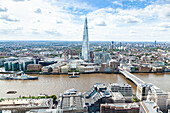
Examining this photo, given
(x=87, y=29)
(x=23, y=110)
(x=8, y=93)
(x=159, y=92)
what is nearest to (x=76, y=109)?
(x=23, y=110)

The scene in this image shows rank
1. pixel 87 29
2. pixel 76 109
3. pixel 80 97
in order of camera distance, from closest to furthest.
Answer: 1. pixel 76 109
2. pixel 80 97
3. pixel 87 29

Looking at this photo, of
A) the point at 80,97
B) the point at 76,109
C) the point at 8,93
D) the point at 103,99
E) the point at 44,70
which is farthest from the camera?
the point at 44,70

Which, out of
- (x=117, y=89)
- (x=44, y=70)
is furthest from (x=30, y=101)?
(x=44, y=70)

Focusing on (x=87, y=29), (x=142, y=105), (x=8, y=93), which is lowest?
(x=8, y=93)

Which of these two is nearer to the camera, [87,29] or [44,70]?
[44,70]

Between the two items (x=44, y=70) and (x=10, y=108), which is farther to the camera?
(x=44, y=70)

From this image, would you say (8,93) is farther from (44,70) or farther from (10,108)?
(44,70)

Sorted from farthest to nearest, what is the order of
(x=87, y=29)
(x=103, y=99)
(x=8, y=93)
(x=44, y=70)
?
(x=87, y=29) → (x=44, y=70) → (x=8, y=93) → (x=103, y=99)

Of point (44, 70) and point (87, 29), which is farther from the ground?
point (87, 29)

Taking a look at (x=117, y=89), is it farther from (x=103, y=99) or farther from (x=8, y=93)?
(x=8, y=93)
